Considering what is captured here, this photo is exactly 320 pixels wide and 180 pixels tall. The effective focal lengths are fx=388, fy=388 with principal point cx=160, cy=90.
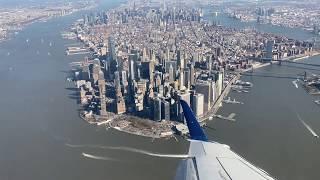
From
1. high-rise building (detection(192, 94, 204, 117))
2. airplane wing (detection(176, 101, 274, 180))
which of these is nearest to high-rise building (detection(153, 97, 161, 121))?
high-rise building (detection(192, 94, 204, 117))

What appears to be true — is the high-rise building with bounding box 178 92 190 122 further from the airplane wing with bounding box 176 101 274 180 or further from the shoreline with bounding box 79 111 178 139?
the airplane wing with bounding box 176 101 274 180

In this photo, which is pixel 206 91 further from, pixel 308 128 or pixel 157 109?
pixel 308 128

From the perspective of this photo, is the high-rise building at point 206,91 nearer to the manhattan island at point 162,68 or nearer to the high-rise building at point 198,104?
the manhattan island at point 162,68

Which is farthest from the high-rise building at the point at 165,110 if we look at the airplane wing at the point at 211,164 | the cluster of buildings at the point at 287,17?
the cluster of buildings at the point at 287,17

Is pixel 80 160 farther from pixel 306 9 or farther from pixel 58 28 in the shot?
pixel 306 9

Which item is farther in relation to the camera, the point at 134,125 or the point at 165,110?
the point at 165,110

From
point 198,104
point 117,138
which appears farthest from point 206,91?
point 117,138
